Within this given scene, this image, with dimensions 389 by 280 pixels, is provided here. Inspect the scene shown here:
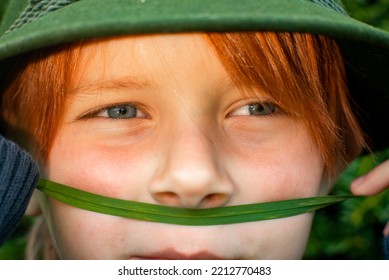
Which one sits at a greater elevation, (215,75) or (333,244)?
(333,244)

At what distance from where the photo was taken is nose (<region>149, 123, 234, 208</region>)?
55.4 inches

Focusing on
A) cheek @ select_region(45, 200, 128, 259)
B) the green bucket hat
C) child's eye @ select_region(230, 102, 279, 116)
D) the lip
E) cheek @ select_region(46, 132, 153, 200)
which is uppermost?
child's eye @ select_region(230, 102, 279, 116)

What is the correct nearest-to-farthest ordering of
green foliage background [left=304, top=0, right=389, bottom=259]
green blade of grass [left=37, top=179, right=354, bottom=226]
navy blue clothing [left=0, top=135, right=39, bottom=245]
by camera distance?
1. navy blue clothing [left=0, top=135, right=39, bottom=245]
2. green blade of grass [left=37, top=179, right=354, bottom=226]
3. green foliage background [left=304, top=0, right=389, bottom=259]

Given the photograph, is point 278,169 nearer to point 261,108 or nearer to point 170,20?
point 261,108

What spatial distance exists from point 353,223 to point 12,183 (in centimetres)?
141

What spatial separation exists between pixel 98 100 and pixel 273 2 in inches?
18.5

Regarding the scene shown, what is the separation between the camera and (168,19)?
3.92 feet

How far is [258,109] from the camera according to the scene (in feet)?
5.29

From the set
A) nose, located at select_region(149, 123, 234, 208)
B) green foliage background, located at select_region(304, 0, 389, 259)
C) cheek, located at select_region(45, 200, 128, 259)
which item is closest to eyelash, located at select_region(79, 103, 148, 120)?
nose, located at select_region(149, 123, 234, 208)

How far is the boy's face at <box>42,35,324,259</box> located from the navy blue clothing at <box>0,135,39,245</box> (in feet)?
0.51

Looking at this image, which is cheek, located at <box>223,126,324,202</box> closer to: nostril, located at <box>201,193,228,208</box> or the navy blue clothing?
nostril, located at <box>201,193,228,208</box>

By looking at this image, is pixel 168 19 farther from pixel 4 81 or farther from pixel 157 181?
pixel 4 81

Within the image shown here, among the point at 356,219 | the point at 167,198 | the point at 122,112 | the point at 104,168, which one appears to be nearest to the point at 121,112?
the point at 122,112

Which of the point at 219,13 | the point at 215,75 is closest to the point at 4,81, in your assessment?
the point at 215,75
